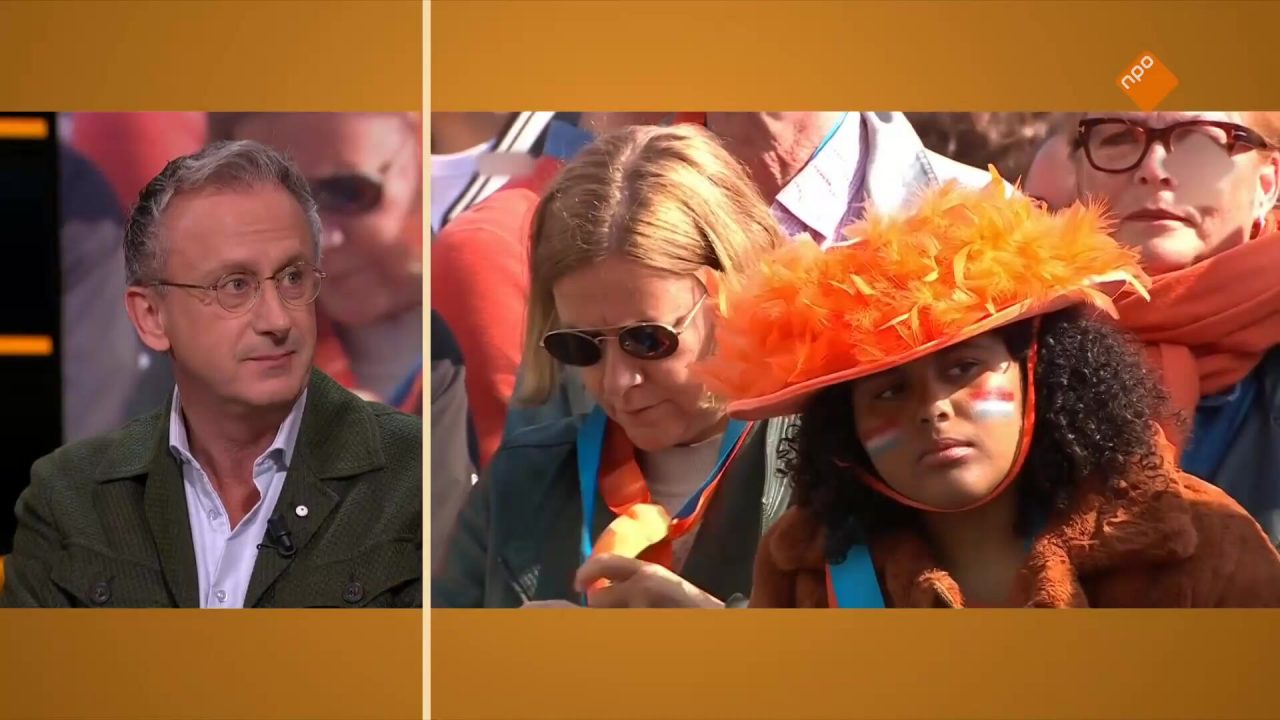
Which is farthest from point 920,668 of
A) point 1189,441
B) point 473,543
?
point 473,543

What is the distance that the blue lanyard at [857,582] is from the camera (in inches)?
197

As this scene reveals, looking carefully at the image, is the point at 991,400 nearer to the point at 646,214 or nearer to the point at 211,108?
the point at 646,214

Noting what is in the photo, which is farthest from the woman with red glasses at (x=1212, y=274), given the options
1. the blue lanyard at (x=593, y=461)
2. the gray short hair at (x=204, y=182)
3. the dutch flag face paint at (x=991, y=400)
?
the gray short hair at (x=204, y=182)

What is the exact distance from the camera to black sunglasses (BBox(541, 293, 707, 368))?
196 inches

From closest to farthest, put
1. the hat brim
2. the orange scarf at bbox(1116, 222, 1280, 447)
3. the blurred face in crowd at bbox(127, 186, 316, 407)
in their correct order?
1. the hat brim
2. the orange scarf at bbox(1116, 222, 1280, 447)
3. the blurred face in crowd at bbox(127, 186, 316, 407)

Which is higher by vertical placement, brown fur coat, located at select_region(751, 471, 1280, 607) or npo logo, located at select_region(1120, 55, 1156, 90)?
npo logo, located at select_region(1120, 55, 1156, 90)

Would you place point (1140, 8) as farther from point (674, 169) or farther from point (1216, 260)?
point (674, 169)

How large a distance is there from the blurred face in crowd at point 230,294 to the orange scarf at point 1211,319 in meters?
2.18

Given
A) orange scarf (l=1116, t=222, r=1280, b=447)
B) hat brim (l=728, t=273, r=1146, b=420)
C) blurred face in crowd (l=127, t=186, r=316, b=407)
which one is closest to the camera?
hat brim (l=728, t=273, r=1146, b=420)

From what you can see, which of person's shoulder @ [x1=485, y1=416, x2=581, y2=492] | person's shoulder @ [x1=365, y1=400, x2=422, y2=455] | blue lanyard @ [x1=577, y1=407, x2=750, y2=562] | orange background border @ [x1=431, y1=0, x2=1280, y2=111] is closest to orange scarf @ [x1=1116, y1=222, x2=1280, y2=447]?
orange background border @ [x1=431, y1=0, x2=1280, y2=111]

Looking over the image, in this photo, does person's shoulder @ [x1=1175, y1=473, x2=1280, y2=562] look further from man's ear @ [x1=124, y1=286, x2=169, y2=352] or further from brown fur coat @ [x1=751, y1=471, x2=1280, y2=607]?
man's ear @ [x1=124, y1=286, x2=169, y2=352]

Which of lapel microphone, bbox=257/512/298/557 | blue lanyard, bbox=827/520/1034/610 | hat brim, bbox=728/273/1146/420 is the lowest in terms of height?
blue lanyard, bbox=827/520/1034/610

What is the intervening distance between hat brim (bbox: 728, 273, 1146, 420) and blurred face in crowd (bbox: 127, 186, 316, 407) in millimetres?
1208

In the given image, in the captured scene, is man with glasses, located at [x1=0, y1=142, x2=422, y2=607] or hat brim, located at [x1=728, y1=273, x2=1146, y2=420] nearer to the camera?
hat brim, located at [x1=728, y1=273, x2=1146, y2=420]
